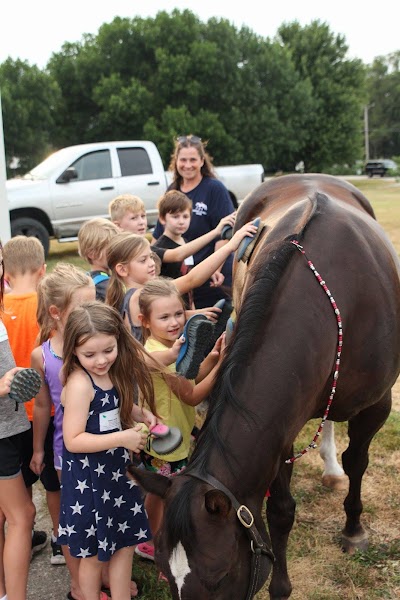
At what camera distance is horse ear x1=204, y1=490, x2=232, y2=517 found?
1.63 meters

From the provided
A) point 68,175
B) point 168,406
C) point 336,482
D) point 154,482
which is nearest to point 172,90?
point 68,175

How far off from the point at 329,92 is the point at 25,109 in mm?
17676

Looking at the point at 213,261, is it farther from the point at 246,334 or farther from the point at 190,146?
the point at 190,146

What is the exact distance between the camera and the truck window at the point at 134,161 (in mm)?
12016

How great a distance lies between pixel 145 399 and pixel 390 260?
4.51ft

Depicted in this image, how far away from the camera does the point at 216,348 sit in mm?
2701

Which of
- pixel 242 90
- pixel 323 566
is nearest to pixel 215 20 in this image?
pixel 242 90

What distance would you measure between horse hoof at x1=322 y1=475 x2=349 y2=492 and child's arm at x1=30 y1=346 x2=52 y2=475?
1.88 m

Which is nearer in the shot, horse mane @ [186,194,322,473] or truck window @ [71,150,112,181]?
horse mane @ [186,194,322,473]

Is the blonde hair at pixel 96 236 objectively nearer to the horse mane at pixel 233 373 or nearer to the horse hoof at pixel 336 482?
the horse mane at pixel 233 373

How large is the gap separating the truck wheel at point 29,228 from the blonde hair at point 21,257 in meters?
8.37

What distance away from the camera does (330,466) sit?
148 inches

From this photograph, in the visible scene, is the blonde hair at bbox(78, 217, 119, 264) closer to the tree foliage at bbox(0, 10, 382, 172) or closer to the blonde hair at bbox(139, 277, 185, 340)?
the blonde hair at bbox(139, 277, 185, 340)

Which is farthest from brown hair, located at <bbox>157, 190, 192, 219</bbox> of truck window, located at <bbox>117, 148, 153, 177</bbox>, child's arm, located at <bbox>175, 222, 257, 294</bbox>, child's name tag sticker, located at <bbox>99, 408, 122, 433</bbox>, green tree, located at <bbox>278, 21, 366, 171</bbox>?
green tree, located at <bbox>278, 21, 366, 171</bbox>
